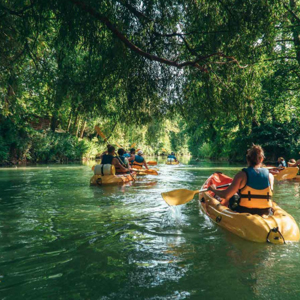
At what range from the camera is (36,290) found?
2.62m

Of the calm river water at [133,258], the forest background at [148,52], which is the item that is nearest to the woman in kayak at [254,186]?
the calm river water at [133,258]

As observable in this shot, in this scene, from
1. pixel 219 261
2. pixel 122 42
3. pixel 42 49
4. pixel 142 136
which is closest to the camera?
pixel 219 261

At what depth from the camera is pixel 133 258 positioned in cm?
342

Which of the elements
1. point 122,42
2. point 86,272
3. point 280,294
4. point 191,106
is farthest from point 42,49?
point 280,294

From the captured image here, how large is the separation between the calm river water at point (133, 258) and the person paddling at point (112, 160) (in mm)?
3974

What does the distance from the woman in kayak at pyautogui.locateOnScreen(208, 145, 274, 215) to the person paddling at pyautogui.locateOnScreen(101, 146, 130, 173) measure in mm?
5872

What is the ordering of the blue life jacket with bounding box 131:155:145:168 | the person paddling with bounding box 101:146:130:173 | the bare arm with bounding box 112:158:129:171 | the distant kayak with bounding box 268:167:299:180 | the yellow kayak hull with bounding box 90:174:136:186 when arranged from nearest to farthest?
the yellow kayak hull with bounding box 90:174:136:186, the person paddling with bounding box 101:146:130:173, the bare arm with bounding box 112:158:129:171, the distant kayak with bounding box 268:167:299:180, the blue life jacket with bounding box 131:155:145:168

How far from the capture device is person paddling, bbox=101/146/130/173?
32.3ft

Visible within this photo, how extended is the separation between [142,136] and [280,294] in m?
18.4

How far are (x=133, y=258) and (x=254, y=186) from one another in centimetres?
197

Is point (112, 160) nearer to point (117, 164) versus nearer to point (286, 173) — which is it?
point (117, 164)

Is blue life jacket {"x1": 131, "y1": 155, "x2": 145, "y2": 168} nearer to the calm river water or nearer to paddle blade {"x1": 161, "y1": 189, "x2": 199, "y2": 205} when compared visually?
the calm river water

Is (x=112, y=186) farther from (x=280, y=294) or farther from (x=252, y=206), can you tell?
(x=280, y=294)

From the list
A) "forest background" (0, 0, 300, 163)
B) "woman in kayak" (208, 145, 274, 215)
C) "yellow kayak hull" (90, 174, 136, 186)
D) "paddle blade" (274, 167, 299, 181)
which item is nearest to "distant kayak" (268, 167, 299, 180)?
"paddle blade" (274, 167, 299, 181)
